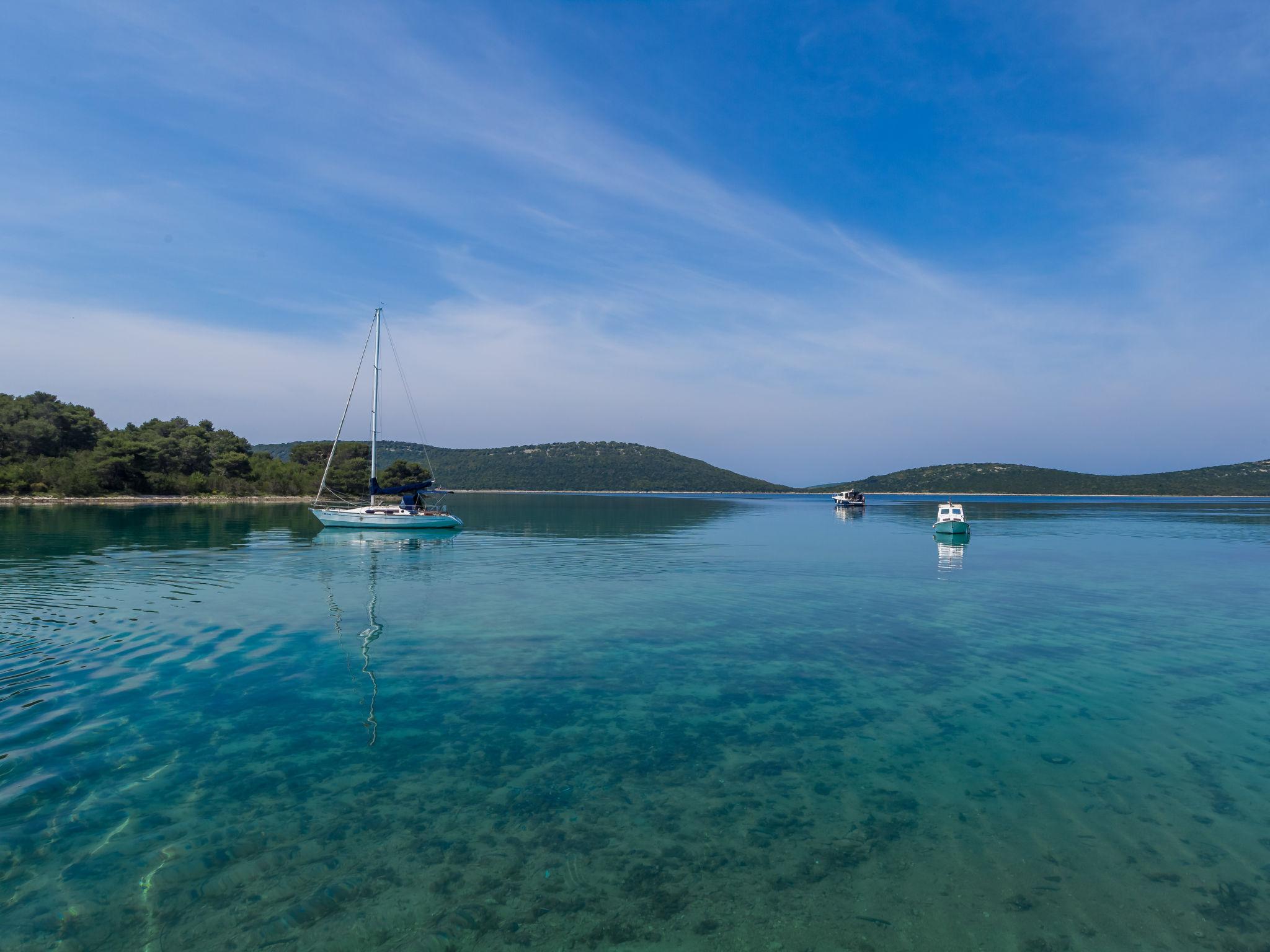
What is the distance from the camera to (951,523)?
63.3m

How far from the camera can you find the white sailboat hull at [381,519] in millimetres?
64062

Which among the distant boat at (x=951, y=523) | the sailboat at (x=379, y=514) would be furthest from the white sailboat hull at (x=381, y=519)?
the distant boat at (x=951, y=523)

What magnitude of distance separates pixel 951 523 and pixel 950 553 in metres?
13.4

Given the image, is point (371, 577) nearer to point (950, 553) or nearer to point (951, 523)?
point (950, 553)

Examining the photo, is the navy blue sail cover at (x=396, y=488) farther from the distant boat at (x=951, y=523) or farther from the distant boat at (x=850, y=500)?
the distant boat at (x=850, y=500)

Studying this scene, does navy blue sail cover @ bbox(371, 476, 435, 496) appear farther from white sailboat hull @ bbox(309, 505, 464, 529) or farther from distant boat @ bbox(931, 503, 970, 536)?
distant boat @ bbox(931, 503, 970, 536)

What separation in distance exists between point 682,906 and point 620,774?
3572 mm

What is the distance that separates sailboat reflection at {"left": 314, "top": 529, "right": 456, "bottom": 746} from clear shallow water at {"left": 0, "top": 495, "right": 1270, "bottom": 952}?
0.82 ft

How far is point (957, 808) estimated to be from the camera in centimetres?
991

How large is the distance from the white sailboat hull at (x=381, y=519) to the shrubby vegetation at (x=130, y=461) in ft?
232

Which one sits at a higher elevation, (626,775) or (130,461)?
(130,461)

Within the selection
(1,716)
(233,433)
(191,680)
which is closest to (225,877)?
(1,716)

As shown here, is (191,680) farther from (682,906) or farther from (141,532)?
(141,532)

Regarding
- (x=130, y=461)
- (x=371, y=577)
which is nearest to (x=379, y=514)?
(x=371, y=577)
